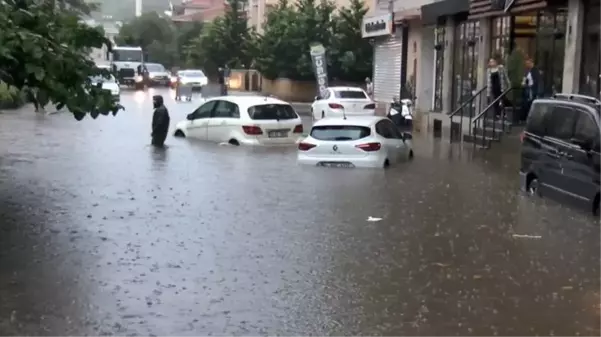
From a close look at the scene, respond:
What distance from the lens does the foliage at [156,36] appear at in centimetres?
11381

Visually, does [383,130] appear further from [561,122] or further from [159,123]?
[561,122]

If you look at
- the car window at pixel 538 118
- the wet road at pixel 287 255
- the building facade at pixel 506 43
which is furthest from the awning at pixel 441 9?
the car window at pixel 538 118

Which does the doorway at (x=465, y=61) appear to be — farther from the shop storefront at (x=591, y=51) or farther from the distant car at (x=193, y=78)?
the distant car at (x=193, y=78)

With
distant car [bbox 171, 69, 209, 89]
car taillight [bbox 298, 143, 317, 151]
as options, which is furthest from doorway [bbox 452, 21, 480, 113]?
distant car [bbox 171, 69, 209, 89]

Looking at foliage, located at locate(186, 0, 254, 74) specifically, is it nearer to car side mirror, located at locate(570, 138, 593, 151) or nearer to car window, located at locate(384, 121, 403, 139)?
car window, located at locate(384, 121, 403, 139)

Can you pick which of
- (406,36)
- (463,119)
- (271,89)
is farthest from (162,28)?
(463,119)

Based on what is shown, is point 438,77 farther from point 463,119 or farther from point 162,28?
point 162,28

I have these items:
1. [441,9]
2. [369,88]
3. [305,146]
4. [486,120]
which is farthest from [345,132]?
[369,88]

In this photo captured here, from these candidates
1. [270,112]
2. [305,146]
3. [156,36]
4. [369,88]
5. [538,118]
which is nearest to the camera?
[538,118]

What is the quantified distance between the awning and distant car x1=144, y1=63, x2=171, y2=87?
44.4m

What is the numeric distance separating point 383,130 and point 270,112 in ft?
16.7

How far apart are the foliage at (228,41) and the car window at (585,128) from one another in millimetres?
63354

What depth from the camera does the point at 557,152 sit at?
1633 centimetres

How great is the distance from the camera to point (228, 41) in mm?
81250
